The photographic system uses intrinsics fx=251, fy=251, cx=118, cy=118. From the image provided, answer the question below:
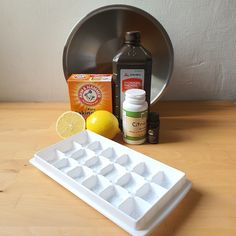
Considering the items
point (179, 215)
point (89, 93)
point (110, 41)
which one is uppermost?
point (110, 41)

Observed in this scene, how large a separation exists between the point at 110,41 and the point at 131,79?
0.47 ft

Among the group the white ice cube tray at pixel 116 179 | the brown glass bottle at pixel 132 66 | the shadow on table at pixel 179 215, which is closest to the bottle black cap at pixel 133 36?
the brown glass bottle at pixel 132 66

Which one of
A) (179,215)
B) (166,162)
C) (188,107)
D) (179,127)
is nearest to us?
(179,215)

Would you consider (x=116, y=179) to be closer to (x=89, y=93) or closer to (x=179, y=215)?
(x=179, y=215)

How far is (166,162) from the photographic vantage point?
0.50 m

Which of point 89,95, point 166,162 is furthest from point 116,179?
point 89,95

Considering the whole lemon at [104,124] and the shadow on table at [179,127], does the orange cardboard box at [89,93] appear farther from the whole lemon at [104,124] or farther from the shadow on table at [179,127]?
the shadow on table at [179,127]

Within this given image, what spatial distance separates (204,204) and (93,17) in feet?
1.60

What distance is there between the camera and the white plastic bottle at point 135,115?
520mm

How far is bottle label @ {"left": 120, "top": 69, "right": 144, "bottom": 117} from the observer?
565 millimetres

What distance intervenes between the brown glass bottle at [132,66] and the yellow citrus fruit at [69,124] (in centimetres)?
12

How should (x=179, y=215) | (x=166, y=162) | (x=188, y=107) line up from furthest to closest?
(x=188, y=107) < (x=166, y=162) < (x=179, y=215)

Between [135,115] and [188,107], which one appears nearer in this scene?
[135,115]

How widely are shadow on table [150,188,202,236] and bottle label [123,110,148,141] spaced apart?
0.17 meters
